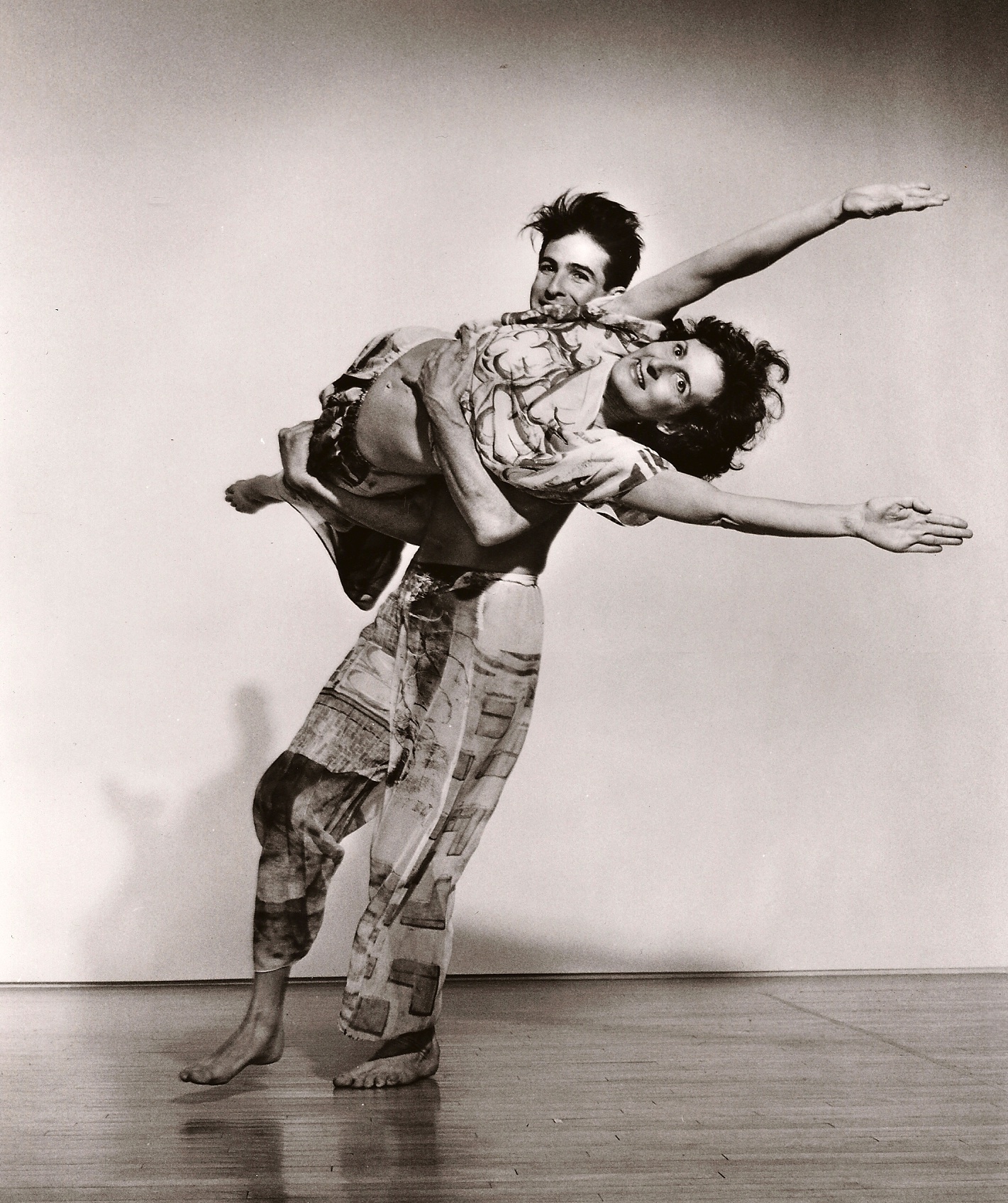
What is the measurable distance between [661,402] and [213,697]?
1556 millimetres

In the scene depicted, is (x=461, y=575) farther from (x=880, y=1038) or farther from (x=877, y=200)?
(x=880, y=1038)

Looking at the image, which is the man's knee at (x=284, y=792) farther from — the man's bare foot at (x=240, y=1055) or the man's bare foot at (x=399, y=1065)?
the man's bare foot at (x=399, y=1065)

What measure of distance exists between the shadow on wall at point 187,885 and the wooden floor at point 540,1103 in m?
0.09

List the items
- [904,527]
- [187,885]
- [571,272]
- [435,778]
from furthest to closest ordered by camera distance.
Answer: [187,885], [571,272], [435,778], [904,527]

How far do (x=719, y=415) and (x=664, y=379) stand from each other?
16cm

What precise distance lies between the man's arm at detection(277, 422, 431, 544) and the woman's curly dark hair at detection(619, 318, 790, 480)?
0.49 meters

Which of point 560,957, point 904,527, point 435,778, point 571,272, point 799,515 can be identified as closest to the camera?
point 904,527

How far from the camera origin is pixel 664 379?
9.39 ft

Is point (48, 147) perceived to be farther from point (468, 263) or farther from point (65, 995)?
point (65, 995)

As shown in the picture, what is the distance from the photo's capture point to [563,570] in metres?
3.94

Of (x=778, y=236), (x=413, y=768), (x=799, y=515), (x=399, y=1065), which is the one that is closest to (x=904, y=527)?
(x=799, y=515)

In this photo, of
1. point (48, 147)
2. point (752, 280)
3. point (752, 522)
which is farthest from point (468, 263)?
point (752, 522)

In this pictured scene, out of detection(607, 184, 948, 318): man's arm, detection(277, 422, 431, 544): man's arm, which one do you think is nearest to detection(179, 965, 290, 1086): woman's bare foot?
detection(277, 422, 431, 544): man's arm

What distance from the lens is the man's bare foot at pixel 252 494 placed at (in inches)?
138
